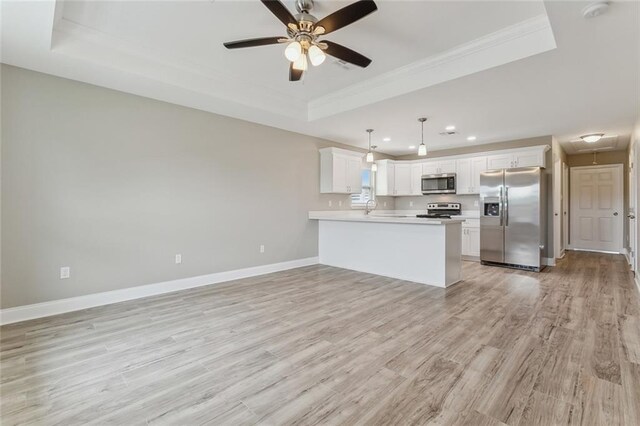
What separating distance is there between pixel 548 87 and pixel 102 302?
5.87 meters

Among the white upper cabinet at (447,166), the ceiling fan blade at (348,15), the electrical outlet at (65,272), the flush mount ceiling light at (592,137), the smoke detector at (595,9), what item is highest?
the ceiling fan blade at (348,15)

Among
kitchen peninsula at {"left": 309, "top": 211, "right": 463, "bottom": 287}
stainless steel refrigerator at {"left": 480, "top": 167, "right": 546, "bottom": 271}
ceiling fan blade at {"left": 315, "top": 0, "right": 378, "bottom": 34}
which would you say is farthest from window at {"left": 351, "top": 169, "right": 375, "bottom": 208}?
ceiling fan blade at {"left": 315, "top": 0, "right": 378, "bottom": 34}

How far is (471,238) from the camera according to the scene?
6430mm

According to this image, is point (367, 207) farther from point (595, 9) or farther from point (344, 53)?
point (595, 9)

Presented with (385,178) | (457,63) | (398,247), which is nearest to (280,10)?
(457,63)

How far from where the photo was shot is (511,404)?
1.77 meters

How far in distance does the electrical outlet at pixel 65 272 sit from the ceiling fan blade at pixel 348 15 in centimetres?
365

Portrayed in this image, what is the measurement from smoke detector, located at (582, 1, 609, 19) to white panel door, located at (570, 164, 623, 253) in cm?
727

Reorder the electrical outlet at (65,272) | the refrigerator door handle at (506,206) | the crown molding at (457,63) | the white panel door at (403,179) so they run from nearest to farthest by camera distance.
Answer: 1. the crown molding at (457,63)
2. the electrical outlet at (65,272)
3. the refrigerator door handle at (506,206)
4. the white panel door at (403,179)

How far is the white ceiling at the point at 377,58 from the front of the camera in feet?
8.33

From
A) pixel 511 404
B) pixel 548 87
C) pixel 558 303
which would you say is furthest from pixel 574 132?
pixel 511 404

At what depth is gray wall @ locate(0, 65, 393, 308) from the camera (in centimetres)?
309

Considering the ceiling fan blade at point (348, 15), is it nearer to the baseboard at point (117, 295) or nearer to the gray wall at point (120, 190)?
the gray wall at point (120, 190)

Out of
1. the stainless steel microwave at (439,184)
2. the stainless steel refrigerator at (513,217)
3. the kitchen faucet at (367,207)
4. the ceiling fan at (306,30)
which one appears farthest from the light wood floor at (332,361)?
the kitchen faucet at (367,207)
